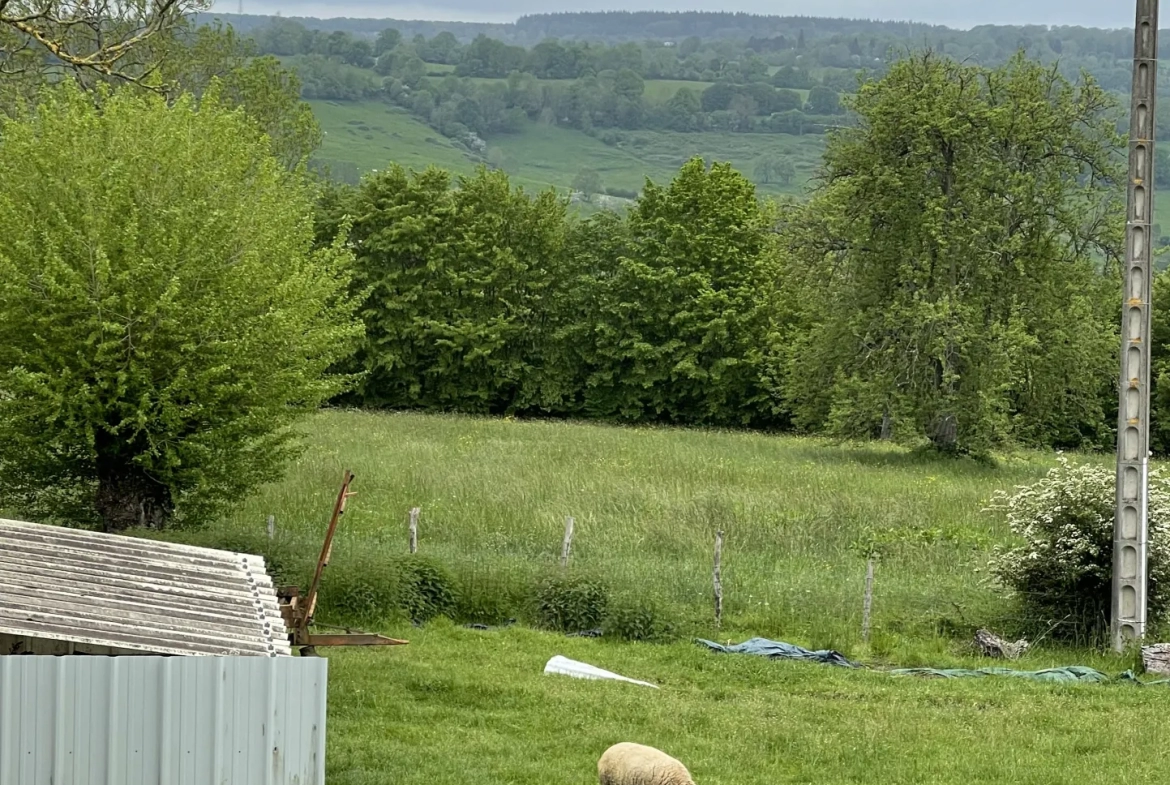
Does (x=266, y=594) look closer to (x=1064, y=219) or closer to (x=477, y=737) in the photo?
(x=477, y=737)

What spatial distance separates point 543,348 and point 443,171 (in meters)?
10.9

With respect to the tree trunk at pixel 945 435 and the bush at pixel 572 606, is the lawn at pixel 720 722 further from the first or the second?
the tree trunk at pixel 945 435

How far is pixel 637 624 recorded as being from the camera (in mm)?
21609

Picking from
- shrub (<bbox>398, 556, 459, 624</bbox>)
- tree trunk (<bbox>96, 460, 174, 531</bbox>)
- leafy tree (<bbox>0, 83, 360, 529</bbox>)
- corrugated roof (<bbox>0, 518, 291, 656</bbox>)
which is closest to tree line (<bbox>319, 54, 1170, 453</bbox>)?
leafy tree (<bbox>0, 83, 360, 529</bbox>)

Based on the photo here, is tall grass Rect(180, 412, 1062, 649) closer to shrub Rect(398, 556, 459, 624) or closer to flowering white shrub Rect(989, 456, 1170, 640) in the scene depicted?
shrub Rect(398, 556, 459, 624)

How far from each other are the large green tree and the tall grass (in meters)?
2.77

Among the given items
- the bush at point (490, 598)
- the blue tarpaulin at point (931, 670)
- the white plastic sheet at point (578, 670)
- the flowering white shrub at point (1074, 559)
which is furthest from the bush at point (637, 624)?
the flowering white shrub at point (1074, 559)

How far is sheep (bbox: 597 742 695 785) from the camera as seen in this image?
12469 millimetres

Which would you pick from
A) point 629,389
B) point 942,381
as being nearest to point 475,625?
point 942,381

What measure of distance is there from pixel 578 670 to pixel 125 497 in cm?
1048

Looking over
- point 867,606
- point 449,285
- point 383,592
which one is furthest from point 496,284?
point 867,606

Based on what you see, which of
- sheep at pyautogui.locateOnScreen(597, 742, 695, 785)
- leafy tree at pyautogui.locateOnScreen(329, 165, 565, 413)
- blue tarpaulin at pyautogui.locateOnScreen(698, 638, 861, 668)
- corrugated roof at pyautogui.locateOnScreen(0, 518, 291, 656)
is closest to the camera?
corrugated roof at pyautogui.locateOnScreen(0, 518, 291, 656)

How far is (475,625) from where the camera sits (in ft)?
73.4

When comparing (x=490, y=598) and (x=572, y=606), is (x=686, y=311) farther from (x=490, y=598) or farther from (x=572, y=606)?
(x=572, y=606)
